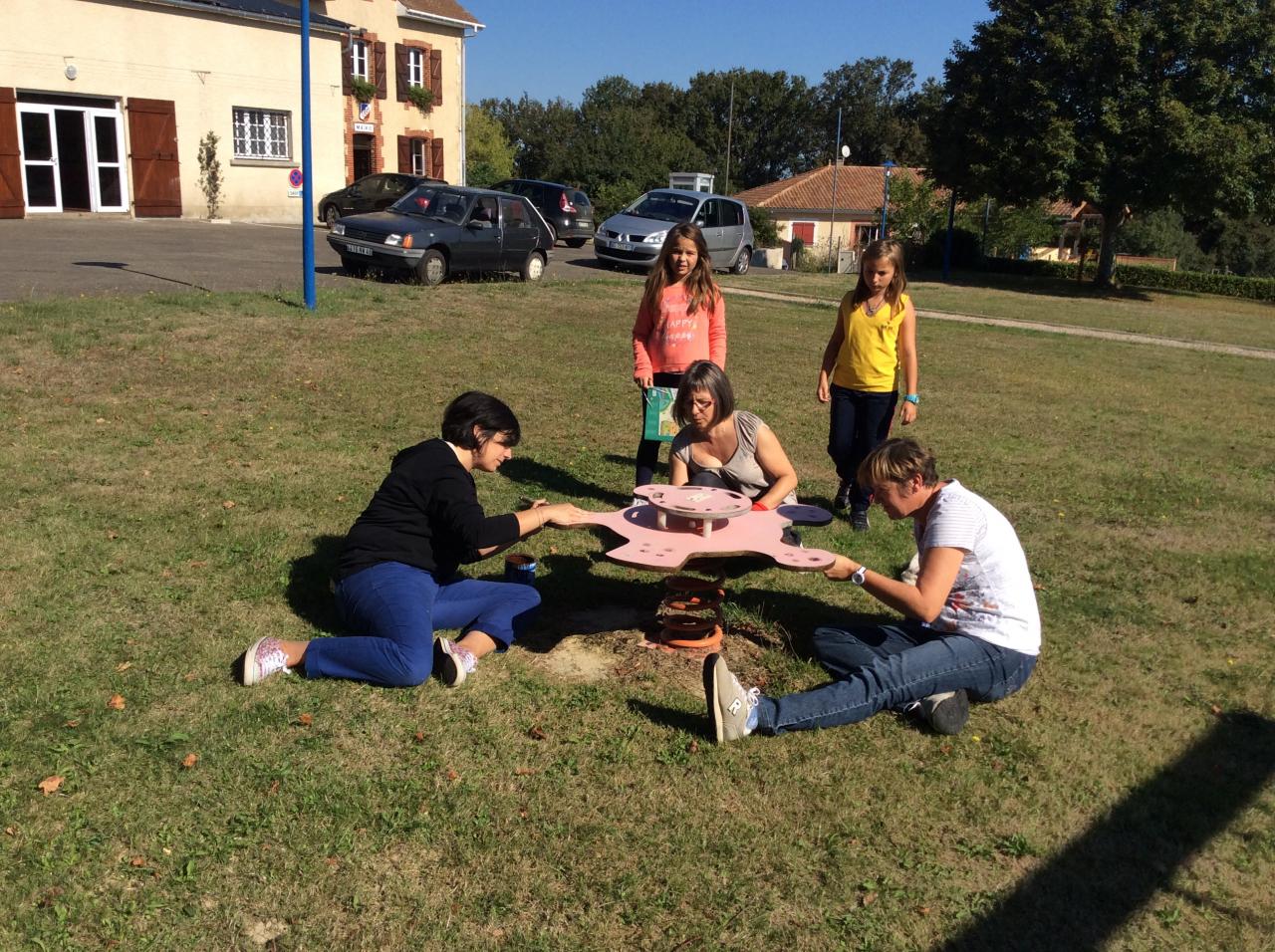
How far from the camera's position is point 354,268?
17.0m

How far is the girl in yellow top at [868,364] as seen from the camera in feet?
21.3

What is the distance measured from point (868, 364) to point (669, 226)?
17861mm

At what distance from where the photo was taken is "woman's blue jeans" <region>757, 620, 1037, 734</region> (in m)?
4.07

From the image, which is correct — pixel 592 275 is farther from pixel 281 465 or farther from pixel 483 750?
pixel 483 750

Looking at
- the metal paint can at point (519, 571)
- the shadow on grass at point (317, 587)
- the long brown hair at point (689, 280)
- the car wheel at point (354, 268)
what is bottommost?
the shadow on grass at point (317, 587)

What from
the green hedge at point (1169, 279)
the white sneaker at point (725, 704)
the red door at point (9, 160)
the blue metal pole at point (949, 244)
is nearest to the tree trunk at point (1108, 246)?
the green hedge at point (1169, 279)

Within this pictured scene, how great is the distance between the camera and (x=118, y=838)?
3271mm

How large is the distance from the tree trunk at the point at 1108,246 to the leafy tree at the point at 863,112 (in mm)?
59176

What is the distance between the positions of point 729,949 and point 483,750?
1.25 meters

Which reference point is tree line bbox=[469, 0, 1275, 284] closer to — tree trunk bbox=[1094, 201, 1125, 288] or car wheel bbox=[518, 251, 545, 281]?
tree trunk bbox=[1094, 201, 1125, 288]

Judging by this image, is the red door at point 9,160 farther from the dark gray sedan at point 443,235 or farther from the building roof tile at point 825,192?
the building roof tile at point 825,192

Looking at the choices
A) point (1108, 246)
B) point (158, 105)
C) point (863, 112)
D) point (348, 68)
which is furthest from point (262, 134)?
point (863, 112)

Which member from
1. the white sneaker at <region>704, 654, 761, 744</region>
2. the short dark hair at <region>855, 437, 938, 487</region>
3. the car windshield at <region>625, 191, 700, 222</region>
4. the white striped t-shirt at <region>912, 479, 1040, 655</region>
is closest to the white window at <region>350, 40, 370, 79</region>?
the car windshield at <region>625, 191, 700, 222</region>

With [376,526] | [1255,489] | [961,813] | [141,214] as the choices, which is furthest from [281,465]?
[141,214]
